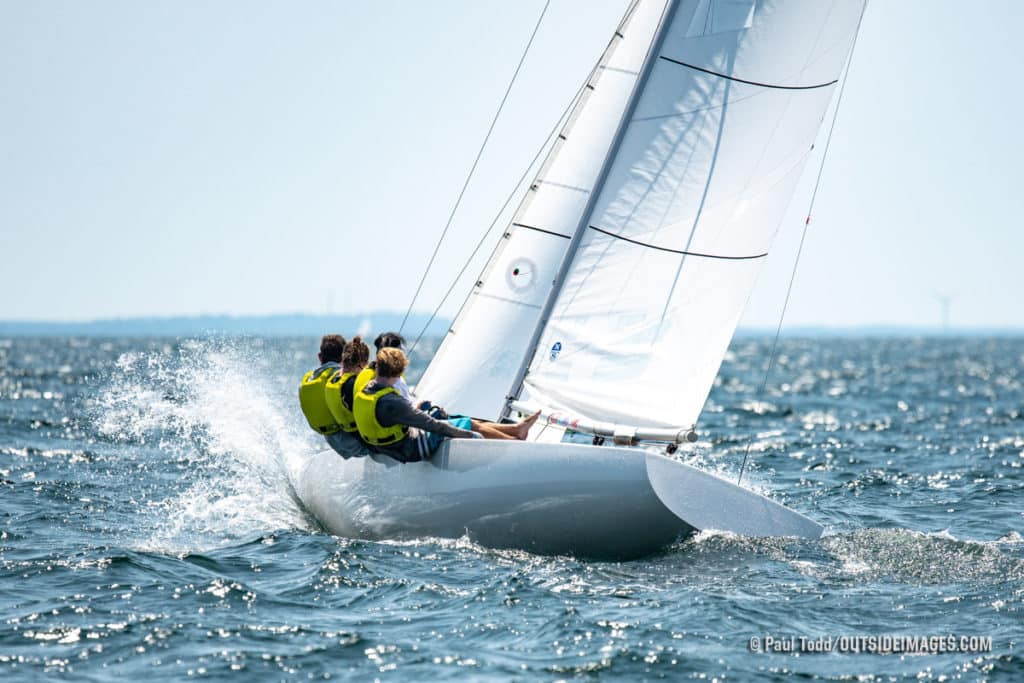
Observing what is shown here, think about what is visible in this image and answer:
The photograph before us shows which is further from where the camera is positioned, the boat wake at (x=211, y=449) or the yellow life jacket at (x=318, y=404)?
the boat wake at (x=211, y=449)

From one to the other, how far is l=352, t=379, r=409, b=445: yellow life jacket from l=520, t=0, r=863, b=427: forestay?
3.59ft

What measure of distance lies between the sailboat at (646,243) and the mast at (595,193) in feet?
0.03

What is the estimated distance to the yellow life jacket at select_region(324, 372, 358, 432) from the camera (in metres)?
8.34

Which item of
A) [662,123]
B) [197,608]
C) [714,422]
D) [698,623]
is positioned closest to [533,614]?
[698,623]

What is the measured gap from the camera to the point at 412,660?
5672 mm

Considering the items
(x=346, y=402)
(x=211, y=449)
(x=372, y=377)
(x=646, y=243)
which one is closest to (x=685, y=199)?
(x=646, y=243)

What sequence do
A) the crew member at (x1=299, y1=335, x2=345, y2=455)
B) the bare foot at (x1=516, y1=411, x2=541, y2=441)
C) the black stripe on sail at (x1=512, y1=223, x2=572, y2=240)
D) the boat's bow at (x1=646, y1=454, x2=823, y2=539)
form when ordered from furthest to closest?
the black stripe on sail at (x1=512, y1=223, x2=572, y2=240) → the crew member at (x1=299, y1=335, x2=345, y2=455) → the bare foot at (x1=516, y1=411, x2=541, y2=441) → the boat's bow at (x1=646, y1=454, x2=823, y2=539)

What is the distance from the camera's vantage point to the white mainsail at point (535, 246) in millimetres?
8609

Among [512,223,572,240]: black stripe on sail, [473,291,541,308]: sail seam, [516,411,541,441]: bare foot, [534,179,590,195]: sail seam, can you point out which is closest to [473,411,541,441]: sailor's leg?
[516,411,541,441]: bare foot

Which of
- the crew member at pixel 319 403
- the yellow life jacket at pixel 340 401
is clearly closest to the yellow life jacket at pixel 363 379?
the yellow life jacket at pixel 340 401

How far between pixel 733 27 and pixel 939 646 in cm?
433

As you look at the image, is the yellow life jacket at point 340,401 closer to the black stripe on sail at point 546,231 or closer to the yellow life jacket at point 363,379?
the yellow life jacket at point 363,379

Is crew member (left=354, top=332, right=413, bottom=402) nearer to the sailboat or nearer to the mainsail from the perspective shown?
the sailboat

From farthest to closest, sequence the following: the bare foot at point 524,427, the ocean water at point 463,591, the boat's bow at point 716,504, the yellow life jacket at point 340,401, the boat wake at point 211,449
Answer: the boat wake at point 211,449 < the yellow life jacket at point 340,401 < the bare foot at point 524,427 < the boat's bow at point 716,504 < the ocean water at point 463,591
